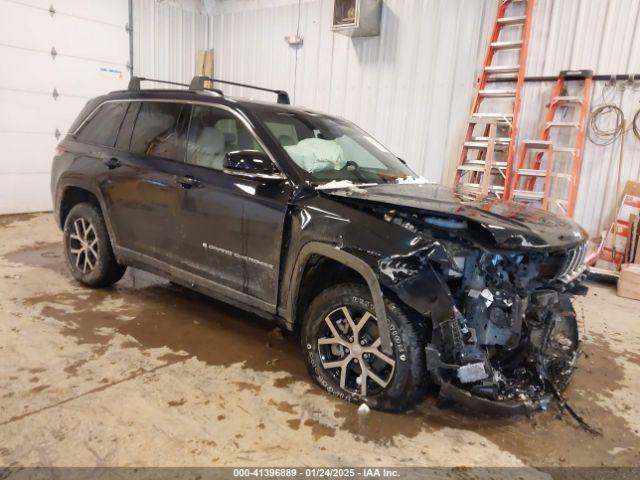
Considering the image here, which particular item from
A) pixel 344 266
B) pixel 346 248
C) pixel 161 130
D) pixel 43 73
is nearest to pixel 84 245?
pixel 161 130

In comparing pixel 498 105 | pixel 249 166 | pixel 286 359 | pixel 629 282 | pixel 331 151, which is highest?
pixel 498 105

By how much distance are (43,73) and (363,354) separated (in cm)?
806

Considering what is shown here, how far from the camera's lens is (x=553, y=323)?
2621mm

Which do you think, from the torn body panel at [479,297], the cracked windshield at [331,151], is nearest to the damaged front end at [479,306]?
the torn body panel at [479,297]

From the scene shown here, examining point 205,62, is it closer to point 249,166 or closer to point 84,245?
point 84,245

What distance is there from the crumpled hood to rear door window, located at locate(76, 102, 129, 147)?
7.32ft

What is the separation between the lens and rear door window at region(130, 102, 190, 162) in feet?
11.2

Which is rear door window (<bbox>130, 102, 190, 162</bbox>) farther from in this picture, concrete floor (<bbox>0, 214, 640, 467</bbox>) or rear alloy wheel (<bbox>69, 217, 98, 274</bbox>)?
concrete floor (<bbox>0, 214, 640, 467</bbox>)

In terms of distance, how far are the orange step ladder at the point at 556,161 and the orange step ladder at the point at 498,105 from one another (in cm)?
24

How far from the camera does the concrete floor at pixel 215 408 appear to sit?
7.18ft

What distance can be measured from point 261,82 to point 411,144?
11.6 ft

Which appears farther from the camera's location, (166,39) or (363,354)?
(166,39)

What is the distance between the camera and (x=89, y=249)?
13.4 feet

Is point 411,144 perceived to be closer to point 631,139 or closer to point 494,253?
point 631,139
